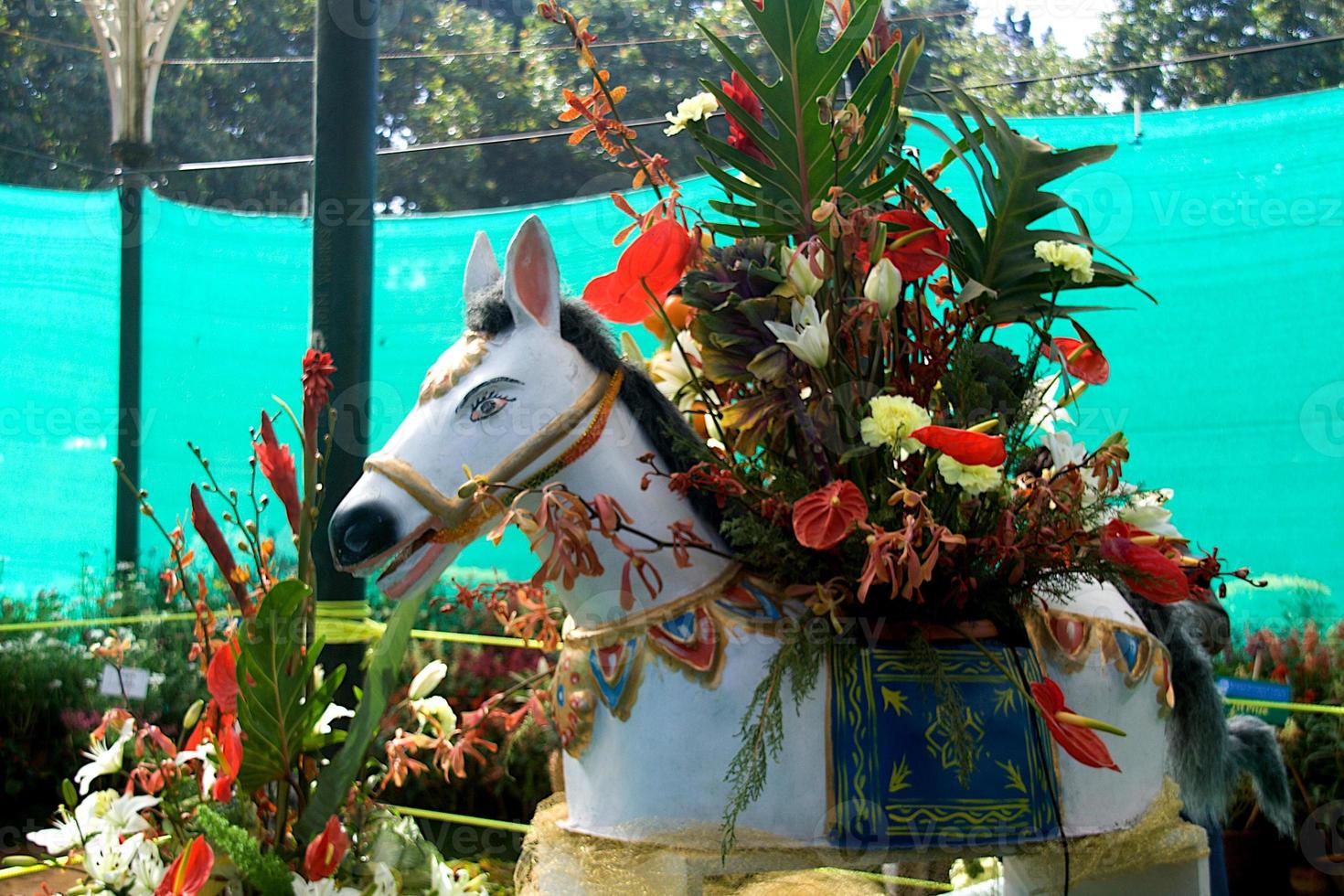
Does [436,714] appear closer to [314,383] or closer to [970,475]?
[314,383]

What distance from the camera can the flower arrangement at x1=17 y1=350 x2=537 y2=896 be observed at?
1.30 meters

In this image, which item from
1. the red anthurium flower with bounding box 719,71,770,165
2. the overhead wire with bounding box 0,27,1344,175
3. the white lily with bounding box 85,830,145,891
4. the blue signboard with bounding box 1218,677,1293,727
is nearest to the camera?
the white lily with bounding box 85,830,145,891

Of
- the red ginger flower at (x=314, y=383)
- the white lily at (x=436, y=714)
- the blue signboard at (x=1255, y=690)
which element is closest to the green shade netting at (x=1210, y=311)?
the blue signboard at (x=1255, y=690)

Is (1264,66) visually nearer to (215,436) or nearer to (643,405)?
(215,436)

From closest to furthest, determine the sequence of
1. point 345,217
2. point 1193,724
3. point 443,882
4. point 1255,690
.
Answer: point 443,882 → point 1193,724 → point 345,217 → point 1255,690

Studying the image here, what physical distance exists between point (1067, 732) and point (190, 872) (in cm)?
95

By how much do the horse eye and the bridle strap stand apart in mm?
51

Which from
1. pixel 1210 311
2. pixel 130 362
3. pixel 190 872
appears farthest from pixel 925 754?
pixel 130 362

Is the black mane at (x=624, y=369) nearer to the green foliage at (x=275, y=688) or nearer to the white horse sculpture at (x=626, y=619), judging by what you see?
the white horse sculpture at (x=626, y=619)

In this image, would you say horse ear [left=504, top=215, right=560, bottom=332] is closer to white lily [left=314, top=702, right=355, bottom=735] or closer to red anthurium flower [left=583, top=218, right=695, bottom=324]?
red anthurium flower [left=583, top=218, right=695, bottom=324]

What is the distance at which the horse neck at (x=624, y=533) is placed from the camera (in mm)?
1414

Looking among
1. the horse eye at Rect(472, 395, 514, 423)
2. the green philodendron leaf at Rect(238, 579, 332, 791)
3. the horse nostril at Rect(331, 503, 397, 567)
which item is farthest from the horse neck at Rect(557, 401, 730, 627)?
the green philodendron leaf at Rect(238, 579, 332, 791)

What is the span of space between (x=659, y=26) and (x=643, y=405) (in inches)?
271

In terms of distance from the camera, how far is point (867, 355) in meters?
1.47
